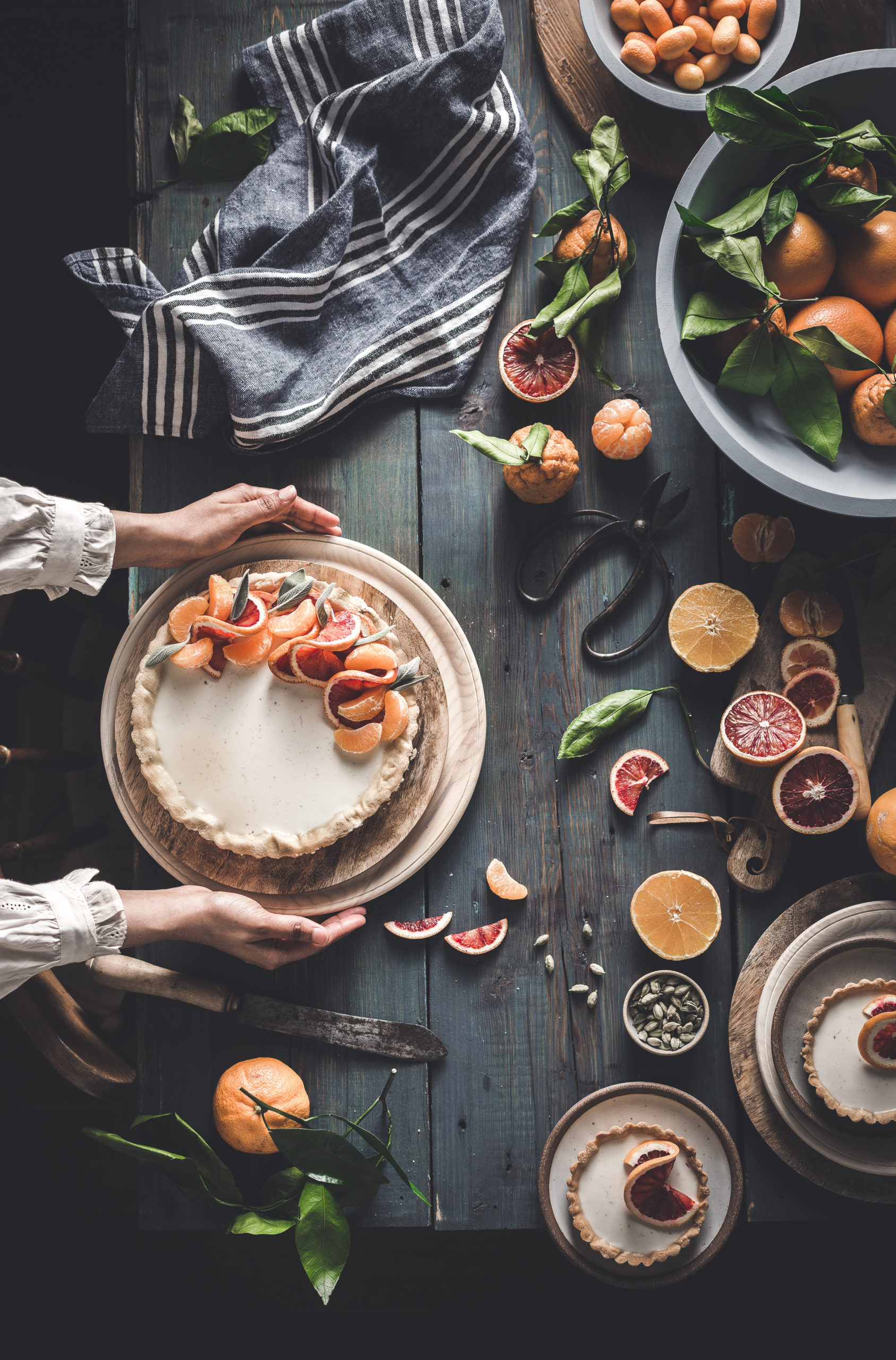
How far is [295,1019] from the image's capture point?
2.11 metres

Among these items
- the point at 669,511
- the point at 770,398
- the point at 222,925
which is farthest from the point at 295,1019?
the point at 770,398

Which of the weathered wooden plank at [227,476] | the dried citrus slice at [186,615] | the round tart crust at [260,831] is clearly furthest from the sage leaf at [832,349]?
the dried citrus slice at [186,615]

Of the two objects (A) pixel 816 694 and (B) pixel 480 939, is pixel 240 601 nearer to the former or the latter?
(B) pixel 480 939

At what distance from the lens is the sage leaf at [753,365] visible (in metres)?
1.78

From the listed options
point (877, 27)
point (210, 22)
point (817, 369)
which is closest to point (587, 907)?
point (817, 369)

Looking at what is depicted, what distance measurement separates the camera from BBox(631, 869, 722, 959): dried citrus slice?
204cm

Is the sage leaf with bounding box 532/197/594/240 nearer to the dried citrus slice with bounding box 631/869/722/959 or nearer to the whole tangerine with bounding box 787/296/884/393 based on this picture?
the whole tangerine with bounding box 787/296/884/393

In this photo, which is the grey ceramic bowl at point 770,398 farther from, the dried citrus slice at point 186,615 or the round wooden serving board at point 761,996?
the dried citrus slice at point 186,615

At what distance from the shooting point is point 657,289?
187cm

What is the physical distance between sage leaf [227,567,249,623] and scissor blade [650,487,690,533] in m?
1.02

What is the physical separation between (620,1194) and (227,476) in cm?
201

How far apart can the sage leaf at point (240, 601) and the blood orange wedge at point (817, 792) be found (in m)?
1.34

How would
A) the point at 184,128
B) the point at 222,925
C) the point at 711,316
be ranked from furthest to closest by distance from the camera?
the point at 184,128
the point at 222,925
the point at 711,316

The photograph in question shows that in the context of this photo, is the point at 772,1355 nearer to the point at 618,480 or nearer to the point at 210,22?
the point at 618,480
